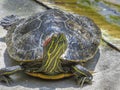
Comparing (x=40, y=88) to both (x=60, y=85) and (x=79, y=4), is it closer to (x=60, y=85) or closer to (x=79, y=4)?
(x=60, y=85)

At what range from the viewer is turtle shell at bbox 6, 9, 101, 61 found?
448cm

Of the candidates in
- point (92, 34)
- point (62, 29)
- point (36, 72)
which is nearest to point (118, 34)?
point (92, 34)

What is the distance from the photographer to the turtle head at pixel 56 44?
4.06 meters

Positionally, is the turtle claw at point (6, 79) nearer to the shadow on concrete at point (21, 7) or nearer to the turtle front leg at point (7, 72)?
the turtle front leg at point (7, 72)

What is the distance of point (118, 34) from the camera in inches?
239

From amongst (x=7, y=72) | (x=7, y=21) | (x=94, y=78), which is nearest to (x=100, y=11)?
(x=7, y=21)

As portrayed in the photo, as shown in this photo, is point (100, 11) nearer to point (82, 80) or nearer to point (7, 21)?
point (7, 21)

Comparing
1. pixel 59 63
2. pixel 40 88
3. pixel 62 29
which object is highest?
pixel 62 29

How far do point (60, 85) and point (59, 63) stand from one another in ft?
0.94

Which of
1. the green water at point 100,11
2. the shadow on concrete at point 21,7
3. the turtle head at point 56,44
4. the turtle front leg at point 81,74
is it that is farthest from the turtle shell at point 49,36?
the shadow on concrete at point 21,7

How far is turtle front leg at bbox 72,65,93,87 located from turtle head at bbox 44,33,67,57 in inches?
14.6

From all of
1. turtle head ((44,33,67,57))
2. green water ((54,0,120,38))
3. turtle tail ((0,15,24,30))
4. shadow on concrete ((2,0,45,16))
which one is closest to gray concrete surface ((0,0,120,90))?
turtle tail ((0,15,24,30))

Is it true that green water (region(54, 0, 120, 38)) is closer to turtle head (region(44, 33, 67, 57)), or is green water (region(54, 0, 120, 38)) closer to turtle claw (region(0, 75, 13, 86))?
turtle head (region(44, 33, 67, 57))

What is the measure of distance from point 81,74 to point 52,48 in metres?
0.58
